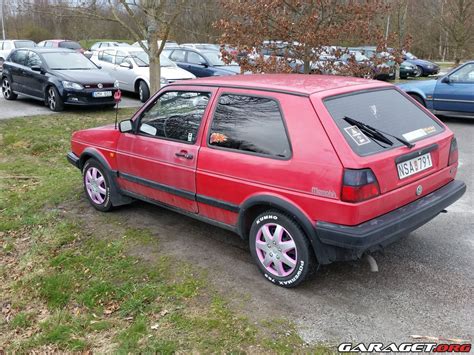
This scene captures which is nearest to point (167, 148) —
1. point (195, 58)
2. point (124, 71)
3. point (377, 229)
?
point (377, 229)

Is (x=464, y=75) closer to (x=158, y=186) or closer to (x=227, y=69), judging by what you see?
(x=227, y=69)

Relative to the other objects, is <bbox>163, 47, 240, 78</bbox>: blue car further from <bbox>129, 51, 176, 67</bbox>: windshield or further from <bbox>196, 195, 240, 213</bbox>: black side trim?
<bbox>196, 195, 240, 213</bbox>: black side trim

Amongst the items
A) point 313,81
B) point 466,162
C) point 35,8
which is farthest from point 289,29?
point 313,81

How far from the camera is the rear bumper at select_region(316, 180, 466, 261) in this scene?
3230mm

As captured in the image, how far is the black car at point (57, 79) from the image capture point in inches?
465

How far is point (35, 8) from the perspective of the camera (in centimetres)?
971

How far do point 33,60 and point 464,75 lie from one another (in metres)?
11.0

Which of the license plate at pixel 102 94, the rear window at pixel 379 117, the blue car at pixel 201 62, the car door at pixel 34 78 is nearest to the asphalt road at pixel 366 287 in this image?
the rear window at pixel 379 117

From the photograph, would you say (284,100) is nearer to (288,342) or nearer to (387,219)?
(387,219)

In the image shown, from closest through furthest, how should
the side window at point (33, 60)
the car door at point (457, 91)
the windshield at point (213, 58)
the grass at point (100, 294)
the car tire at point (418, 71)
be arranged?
the grass at point (100, 294), the car door at point (457, 91), the side window at point (33, 60), the windshield at point (213, 58), the car tire at point (418, 71)

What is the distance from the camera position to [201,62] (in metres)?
16.0

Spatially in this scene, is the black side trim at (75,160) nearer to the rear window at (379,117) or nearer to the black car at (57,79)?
the rear window at (379,117)

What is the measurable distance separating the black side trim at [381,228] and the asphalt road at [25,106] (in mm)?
10103

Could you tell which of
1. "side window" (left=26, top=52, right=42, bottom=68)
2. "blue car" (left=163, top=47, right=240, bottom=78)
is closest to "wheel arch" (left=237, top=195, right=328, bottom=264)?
"side window" (left=26, top=52, right=42, bottom=68)
